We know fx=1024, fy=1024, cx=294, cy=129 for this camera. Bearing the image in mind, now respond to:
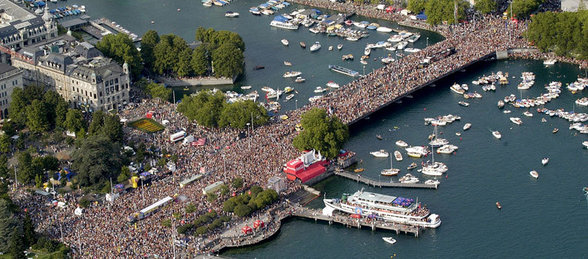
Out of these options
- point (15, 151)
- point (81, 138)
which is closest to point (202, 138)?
point (81, 138)

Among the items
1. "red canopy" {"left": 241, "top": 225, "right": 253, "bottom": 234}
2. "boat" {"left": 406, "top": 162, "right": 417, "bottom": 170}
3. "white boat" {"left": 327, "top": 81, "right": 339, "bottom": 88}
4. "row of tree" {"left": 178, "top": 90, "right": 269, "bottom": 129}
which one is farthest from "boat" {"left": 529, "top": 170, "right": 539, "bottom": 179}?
"white boat" {"left": 327, "top": 81, "right": 339, "bottom": 88}

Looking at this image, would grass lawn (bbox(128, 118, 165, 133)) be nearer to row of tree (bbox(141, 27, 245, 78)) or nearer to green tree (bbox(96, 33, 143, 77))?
green tree (bbox(96, 33, 143, 77))

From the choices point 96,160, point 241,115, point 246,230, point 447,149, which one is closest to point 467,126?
point 447,149

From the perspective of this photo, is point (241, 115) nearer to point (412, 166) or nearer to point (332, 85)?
point (332, 85)

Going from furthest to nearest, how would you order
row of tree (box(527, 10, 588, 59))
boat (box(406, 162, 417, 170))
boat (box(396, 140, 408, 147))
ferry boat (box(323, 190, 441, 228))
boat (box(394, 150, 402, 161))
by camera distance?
row of tree (box(527, 10, 588, 59)) → boat (box(396, 140, 408, 147)) → boat (box(394, 150, 402, 161)) → boat (box(406, 162, 417, 170)) → ferry boat (box(323, 190, 441, 228))

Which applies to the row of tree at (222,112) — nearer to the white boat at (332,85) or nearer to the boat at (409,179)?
the white boat at (332,85)
